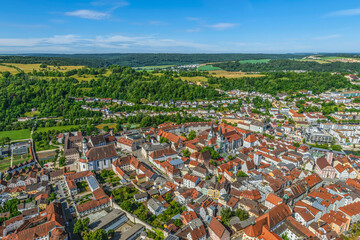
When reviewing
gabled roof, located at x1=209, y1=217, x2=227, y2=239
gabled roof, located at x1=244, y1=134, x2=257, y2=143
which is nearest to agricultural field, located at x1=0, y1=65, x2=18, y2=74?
gabled roof, located at x1=244, y1=134, x2=257, y2=143

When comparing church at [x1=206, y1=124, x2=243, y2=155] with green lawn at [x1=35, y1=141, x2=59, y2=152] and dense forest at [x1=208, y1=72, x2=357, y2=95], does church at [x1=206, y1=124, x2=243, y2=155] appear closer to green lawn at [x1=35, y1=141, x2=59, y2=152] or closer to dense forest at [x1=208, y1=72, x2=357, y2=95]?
green lawn at [x1=35, y1=141, x2=59, y2=152]

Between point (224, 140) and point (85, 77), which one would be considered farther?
point (85, 77)

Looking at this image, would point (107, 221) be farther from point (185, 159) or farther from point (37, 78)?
point (37, 78)

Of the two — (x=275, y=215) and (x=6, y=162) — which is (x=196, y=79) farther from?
(x=275, y=215)

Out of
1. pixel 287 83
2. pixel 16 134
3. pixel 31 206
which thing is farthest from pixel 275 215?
pixel 287 83

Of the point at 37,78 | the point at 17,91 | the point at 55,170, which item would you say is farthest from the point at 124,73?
the point at 55,170

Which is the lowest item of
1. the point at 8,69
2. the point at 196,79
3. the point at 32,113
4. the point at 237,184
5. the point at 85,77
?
the point at 32,113
